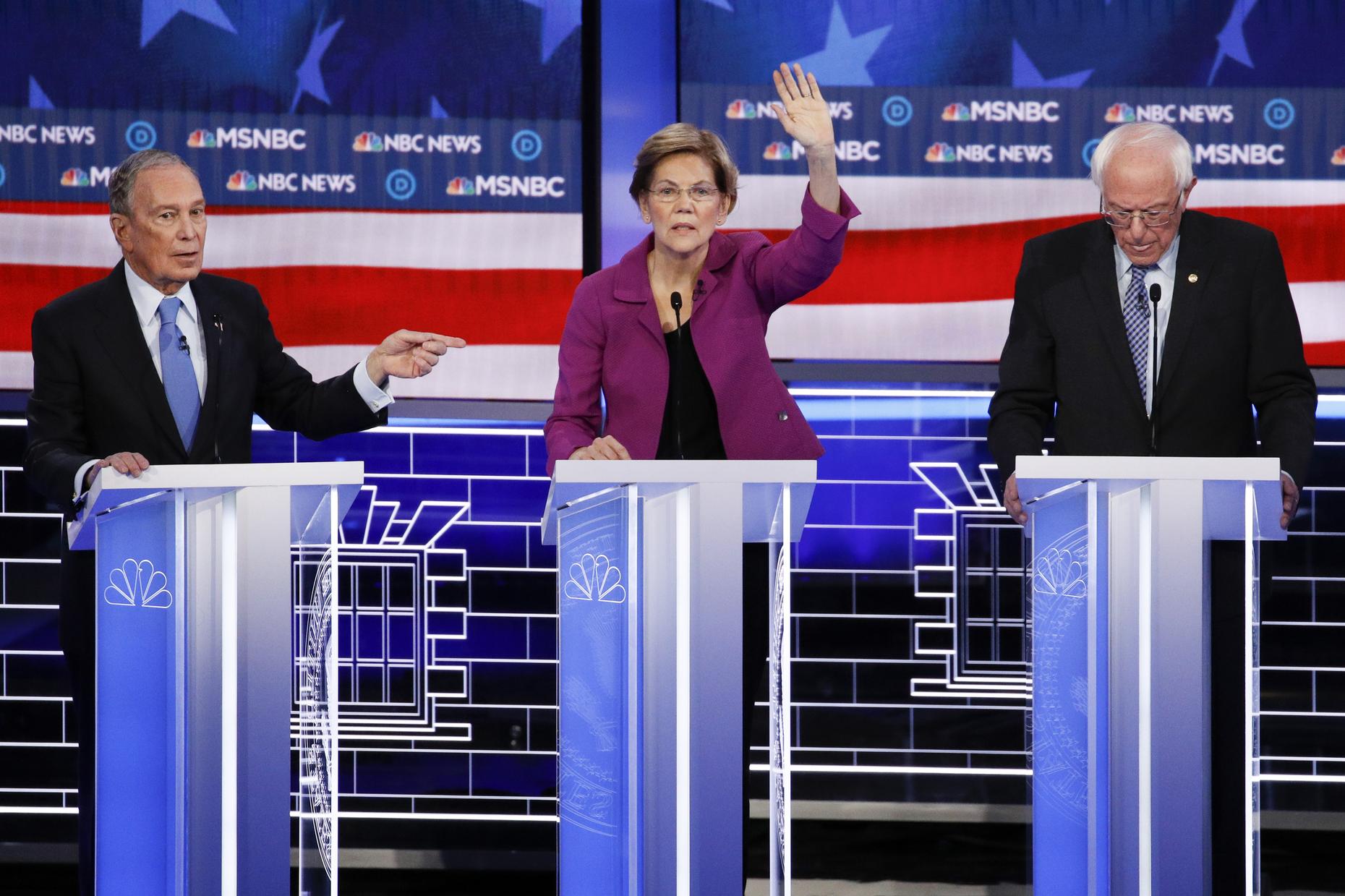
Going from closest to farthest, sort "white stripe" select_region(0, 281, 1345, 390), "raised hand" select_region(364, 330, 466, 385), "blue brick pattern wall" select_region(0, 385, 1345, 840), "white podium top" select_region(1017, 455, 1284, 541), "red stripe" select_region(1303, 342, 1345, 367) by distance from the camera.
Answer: "white podium top" select_region(1017, 455, 1284, 541) → "raised hand" select_region(364, 330, 466, 385) → "red stripe" select_region(1303, 342, 1345, 367) → "white stripe" select_region(0, 281, 1345, 390) → "blue brick pattern wall" select_region(0, 385, 1345, 840)

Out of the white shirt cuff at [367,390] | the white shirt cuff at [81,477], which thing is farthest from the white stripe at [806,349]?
the white shirt cuff at [81,477]

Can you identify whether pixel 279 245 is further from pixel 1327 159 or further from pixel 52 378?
pixel 1327 159

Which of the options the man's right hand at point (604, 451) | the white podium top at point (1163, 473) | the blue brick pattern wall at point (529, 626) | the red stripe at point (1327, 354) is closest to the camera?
the white podium top at point (1163, 473)

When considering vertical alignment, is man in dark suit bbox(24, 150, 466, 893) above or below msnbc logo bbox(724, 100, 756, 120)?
below

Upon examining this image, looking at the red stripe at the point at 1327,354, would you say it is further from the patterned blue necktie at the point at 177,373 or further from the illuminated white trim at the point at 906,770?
the patterned blue necktie at the point at 177,373

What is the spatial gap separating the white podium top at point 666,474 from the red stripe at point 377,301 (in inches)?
90.5

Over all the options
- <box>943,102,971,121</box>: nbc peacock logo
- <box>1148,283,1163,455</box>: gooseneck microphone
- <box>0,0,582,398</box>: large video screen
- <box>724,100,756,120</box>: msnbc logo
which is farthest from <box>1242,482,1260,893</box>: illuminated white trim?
<box>0,0,582,398</box>: large video screen

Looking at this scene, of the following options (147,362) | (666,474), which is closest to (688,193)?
(666,474)

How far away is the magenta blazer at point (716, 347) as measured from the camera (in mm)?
3031

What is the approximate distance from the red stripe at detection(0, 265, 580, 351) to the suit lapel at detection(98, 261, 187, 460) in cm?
156

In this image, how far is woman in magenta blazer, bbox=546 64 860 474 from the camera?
9.93ft

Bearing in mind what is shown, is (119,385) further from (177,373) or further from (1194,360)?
(1194,360)

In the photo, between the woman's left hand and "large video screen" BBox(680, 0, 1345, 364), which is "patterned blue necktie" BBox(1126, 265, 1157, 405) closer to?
the woman's left hand

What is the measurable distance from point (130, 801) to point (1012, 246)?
3.00 metres
